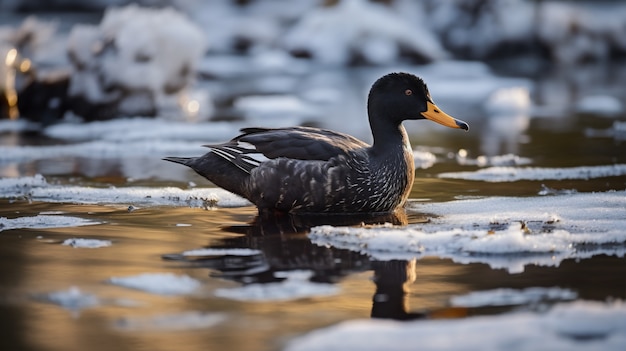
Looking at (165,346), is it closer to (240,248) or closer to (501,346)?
(501,346)

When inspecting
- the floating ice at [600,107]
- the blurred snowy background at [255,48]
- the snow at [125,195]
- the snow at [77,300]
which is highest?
the blurred snowy background at [255,48]

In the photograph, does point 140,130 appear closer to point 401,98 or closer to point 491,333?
point 401,98

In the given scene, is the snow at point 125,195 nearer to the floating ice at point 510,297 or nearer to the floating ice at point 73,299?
the floating ice at point 73,299

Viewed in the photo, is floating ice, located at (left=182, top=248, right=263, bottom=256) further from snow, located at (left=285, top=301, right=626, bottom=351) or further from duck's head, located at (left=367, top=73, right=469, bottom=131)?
duck's head, located at (left=367, top=73, right=469, bottom=131)

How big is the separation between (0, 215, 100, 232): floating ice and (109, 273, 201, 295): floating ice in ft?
4.55

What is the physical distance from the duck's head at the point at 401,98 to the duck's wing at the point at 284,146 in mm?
272

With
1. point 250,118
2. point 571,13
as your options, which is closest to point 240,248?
point 250,118

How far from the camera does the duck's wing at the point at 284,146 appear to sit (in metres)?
6.14

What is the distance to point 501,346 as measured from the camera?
11.4 ft

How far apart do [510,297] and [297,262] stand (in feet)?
3.66

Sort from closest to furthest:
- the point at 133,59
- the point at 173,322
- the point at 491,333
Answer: the point at 491,333 < the point at 173,322 < the point at 133,59

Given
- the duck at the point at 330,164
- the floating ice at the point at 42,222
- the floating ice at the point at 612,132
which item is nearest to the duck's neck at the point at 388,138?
the duck at the point at 330,164

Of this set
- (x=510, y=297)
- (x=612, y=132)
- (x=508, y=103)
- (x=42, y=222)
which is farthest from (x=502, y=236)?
(x=508, y=103)

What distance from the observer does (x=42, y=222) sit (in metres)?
5.82
